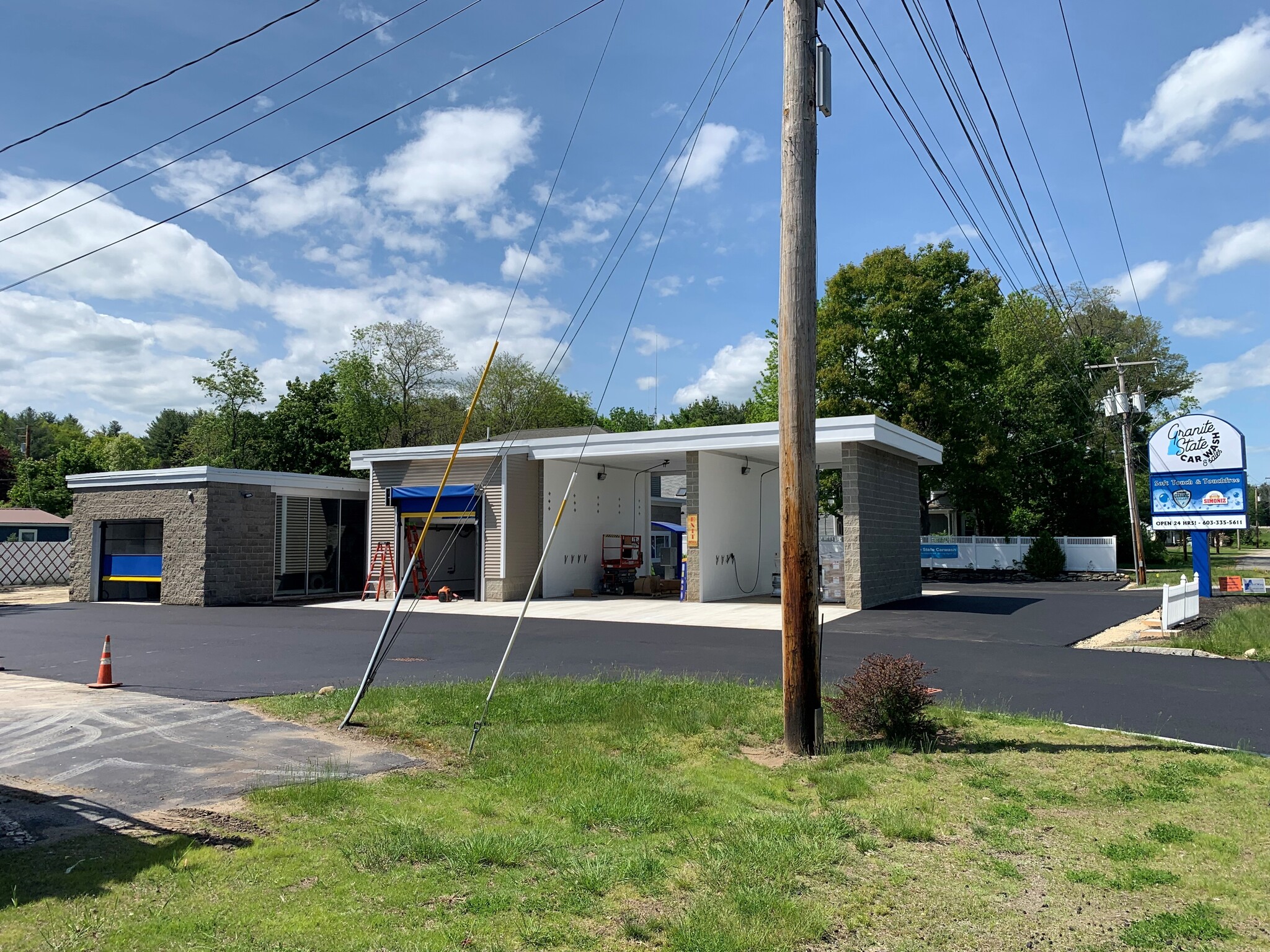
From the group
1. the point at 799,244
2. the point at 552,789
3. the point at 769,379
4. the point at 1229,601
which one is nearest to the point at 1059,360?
the point at 769,379

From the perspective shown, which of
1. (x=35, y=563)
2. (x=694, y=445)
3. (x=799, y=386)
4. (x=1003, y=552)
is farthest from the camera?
(x=1003, y=552)

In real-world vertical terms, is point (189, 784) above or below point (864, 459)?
below

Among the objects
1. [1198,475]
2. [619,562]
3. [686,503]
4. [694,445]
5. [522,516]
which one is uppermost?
[694,445]

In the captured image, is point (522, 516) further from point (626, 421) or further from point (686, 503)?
point (626, 421)

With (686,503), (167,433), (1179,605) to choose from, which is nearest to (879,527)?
(686,503)

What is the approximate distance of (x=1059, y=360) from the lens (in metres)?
44.8

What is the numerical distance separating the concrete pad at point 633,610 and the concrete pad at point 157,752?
9998 millimetres

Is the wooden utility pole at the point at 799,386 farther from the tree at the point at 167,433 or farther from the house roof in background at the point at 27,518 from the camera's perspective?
the tree at the point at 167,433

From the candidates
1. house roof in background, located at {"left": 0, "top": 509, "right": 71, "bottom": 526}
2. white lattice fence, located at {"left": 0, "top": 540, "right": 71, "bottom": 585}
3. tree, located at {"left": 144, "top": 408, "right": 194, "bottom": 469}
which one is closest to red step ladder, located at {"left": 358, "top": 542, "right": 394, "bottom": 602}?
white lattice fence, located at {"left": 0, "top": 540, "right": 71, "bottom": 585}

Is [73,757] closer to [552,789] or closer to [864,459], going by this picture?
[552,789]

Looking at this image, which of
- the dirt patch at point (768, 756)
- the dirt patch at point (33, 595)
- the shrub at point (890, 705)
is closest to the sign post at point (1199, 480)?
the shrub at point (890, 705)

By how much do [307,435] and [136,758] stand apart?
46.4 meters

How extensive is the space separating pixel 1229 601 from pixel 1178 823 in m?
17.9

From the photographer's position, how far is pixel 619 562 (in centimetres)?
2681
